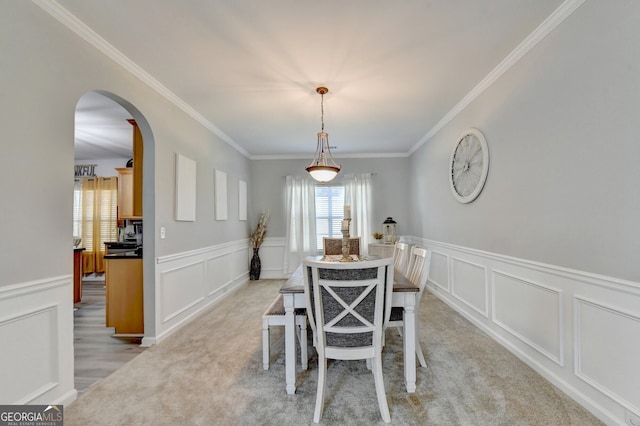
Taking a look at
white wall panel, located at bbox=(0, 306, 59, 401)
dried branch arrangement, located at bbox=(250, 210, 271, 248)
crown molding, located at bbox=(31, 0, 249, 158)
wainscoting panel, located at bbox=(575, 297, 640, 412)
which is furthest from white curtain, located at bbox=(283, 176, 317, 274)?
wainscoting panel, located at bbox=(575, 297, 640, 412)

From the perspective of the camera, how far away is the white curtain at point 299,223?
19.0 feet

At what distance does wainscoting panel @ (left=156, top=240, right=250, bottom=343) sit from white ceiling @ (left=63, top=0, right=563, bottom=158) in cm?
186

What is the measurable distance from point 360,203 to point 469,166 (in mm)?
2721

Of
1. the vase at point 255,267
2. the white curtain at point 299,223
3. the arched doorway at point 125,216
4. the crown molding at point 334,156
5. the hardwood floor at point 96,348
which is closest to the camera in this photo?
the hardwood floor at point 96,348

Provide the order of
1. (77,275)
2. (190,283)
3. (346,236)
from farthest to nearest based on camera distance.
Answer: (77,275)
(190,283)
(346,236)

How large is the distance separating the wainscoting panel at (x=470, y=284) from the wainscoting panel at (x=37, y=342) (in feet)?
11.7

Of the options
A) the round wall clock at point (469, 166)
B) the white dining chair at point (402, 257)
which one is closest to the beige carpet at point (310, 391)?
the white dining chair at point (402, 257)

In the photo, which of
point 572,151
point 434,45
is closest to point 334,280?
point 572,151

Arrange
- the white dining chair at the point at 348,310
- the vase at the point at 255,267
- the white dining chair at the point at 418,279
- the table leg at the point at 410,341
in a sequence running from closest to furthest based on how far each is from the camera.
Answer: the white dining chair at the point at 348,310 → the table leg at the point at 410,341 → the white dining chair at the point at 418,279 → the vase at the point at 255,267

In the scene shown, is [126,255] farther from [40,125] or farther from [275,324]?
[275,324]

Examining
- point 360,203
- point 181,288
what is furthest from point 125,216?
point 360,203

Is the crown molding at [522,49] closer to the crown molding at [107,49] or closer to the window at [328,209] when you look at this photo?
the window at [328,209]

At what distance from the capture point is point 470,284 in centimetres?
327

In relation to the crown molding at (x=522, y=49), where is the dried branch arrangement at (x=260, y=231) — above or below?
below
